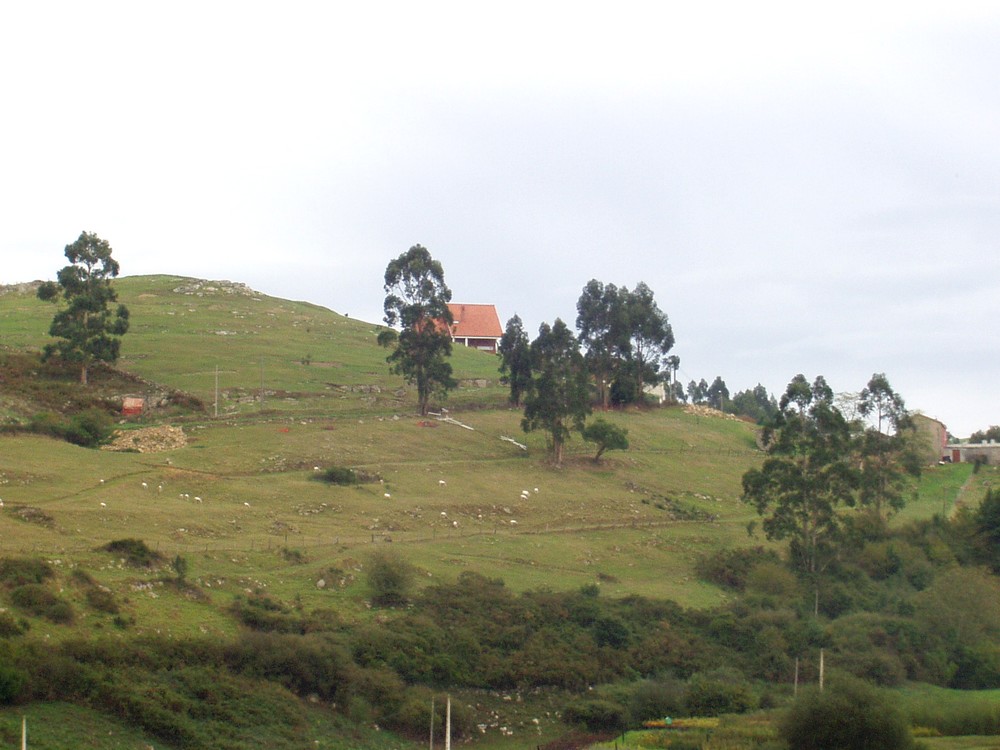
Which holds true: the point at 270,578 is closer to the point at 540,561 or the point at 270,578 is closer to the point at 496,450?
the point at 540,561

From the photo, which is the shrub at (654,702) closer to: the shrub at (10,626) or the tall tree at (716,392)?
the shrub at (10,626)

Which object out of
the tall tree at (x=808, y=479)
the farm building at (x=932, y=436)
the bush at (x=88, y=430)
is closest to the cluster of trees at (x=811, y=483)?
the tall tree at (x=808, y=479)

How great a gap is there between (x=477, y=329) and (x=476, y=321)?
1.59 m

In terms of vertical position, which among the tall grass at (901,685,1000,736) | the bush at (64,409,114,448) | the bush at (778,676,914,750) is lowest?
the tall grass at (901,685,1000,736)

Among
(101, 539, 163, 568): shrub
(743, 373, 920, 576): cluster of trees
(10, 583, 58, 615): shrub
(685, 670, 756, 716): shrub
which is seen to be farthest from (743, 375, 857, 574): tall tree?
(10, 583, 58, 615): shrub

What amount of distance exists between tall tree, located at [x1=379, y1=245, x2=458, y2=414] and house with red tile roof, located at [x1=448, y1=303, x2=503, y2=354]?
52700 millimetres

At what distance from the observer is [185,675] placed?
31219mm

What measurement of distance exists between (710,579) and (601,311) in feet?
146

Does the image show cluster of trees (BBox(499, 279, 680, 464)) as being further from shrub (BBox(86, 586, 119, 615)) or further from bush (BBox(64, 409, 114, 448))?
shrub (BBox(86, 586, 119, 615))

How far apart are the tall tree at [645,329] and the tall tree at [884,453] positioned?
25290 mm

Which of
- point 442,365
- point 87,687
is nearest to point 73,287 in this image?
point 442,365

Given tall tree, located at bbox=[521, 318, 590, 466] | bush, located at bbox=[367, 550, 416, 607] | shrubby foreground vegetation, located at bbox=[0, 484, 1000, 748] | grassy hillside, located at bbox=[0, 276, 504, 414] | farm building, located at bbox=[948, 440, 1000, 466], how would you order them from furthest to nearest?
1. farm building, located at bbox=[948, 440, 1000, 466]
2. grassy hillside, located at bbox=[0, 276, 504, 414]
3. tall tree, located at bbox=[521, 318, 590, 466]
4. bush, located at bbox=[367, 550, 416, 607]
5. shrubby foreground vegetation, located at bbox=[0, 484, 1000, 748]

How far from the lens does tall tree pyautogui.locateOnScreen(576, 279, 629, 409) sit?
94312 millimetres

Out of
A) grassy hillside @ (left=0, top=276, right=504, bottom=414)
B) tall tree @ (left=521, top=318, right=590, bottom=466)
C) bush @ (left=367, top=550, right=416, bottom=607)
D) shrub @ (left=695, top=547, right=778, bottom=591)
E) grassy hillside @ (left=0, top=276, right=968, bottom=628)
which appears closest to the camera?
bush @ (left=367, top=550, right=416, bottom=607)
